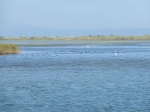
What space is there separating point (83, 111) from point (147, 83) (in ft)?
28.2

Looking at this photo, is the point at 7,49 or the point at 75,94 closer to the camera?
the point at 75,94

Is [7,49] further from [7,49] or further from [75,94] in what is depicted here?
[75,94]

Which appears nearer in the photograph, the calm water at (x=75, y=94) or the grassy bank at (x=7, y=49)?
the calm water at (x=75, y=94)

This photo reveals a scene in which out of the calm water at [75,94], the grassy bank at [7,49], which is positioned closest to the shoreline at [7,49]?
the grassy bank at [7,49]

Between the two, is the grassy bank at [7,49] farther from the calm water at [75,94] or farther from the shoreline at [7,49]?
the calm water at [75,94]

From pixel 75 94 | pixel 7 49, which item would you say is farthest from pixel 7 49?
pixel 75 94

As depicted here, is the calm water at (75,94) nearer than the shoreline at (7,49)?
Yes

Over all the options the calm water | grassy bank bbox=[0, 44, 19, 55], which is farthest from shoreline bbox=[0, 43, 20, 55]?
the calm water

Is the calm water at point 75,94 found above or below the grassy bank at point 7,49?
below

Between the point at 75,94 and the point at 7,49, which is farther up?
the point at 7,49

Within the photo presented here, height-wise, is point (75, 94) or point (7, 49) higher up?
point (7, 49)

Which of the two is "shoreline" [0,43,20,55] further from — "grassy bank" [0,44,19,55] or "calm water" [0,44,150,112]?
"calm water" [0,44,150,112]

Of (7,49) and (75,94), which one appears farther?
(7,49)

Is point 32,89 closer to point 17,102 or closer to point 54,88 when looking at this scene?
point 54,88
